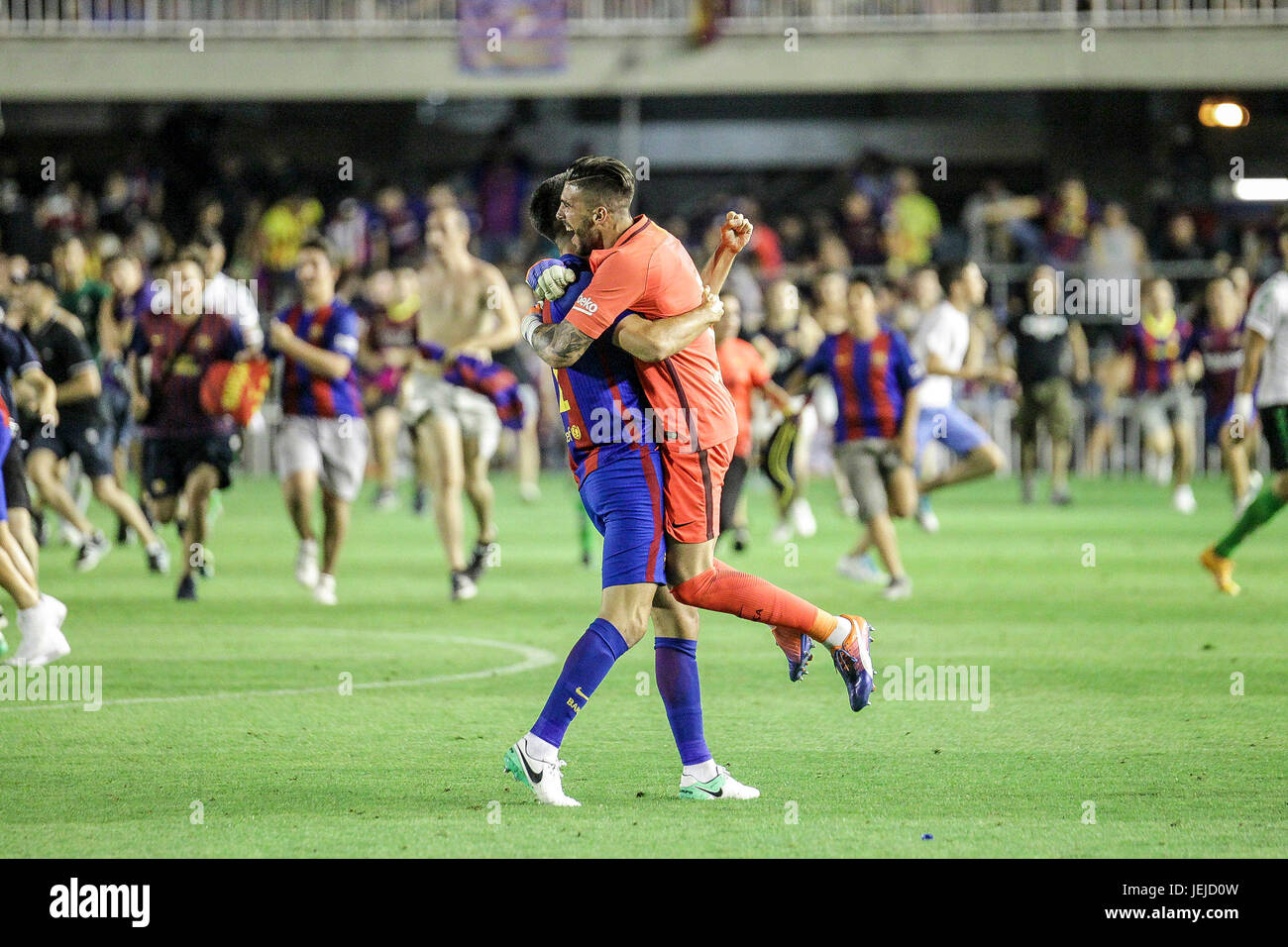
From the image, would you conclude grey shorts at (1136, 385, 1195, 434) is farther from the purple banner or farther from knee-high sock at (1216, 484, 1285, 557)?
the purple banner

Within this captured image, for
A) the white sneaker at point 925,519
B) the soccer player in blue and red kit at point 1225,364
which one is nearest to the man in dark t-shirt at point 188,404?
the white sneaker at point 925,519

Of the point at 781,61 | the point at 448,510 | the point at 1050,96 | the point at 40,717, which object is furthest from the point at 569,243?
the point at 1050,96

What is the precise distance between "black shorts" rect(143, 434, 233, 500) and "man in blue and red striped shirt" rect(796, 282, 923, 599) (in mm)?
4104

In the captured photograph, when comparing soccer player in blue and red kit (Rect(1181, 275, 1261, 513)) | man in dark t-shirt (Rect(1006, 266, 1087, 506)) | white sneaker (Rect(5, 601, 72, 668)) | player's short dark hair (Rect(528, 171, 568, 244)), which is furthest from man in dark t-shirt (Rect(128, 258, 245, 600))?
man in dark t-shirt (Rect(1006, 266, 1087, 506))

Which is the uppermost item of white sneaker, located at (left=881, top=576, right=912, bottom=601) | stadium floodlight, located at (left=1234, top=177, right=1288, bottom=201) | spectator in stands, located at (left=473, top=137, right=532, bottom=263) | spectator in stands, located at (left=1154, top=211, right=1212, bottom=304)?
spectator in stands, located at (left=473, top=137, right=532, bottom=263)

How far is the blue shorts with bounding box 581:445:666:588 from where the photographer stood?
631 centimetres

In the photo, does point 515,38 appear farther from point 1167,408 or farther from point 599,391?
point 599,391

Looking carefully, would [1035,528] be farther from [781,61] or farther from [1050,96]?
[1050,96]

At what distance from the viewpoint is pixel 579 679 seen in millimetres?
6277

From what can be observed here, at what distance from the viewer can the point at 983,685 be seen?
29.6 ft

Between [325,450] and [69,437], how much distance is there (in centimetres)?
259

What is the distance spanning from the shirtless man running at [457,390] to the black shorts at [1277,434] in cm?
483

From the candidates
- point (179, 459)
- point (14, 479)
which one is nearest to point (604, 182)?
point (14, 479)

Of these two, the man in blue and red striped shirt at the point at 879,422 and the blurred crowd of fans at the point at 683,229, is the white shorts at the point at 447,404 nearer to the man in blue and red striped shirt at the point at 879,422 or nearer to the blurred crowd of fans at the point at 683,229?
the man in blue and red striped shirt at the point at 879,422
